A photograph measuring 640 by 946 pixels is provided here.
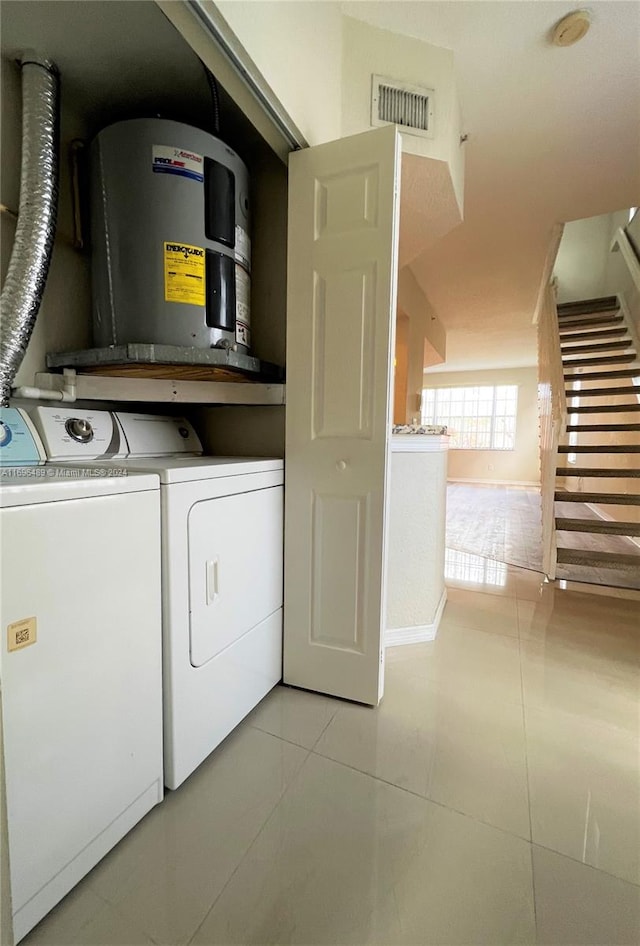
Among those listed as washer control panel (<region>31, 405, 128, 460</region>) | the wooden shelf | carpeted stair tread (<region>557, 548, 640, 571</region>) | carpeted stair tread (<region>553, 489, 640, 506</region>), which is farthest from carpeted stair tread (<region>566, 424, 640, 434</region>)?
washer control panel (<region>31, 405, 128, 460</region>)

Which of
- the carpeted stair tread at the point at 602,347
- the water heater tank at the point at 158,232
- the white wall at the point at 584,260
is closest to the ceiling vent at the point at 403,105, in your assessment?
the water heater tank at the point at 158,232

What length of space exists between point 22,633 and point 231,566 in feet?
2.04

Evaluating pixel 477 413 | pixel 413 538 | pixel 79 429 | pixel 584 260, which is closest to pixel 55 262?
pixel 79 429

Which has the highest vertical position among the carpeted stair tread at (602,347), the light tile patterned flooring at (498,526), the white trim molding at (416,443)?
the carpeted stair tread at (602,347)

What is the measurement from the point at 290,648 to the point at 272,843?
0.68m

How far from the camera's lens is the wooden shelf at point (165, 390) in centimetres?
148

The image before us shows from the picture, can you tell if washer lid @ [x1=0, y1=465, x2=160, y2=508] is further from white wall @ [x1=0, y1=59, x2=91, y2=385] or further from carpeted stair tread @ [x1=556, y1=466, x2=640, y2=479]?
carpeted stair tread @ [x1=556, y1=466, x2=640, y2=479]

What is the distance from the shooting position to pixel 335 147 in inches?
54.9

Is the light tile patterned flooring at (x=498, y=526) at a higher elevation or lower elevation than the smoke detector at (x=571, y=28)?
lower

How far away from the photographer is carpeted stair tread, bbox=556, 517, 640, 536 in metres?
2.94

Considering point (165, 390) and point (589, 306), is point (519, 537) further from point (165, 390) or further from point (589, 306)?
point (165, 390)

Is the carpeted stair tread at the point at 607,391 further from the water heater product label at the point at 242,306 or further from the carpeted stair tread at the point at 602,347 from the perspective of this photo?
the water heater product label at the point at 242,306

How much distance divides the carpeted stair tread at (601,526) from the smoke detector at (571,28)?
279 cm

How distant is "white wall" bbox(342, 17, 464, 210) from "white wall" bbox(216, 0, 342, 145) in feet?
0.18
